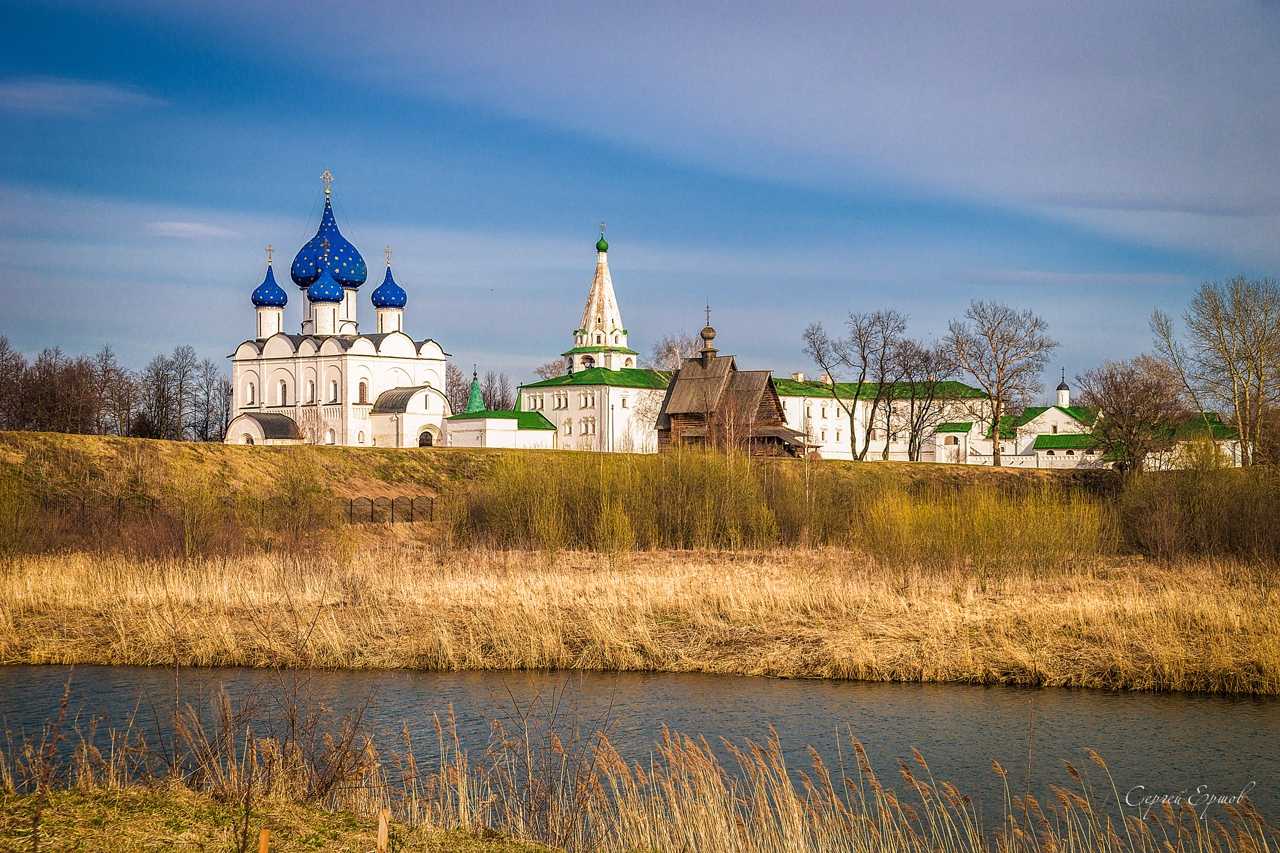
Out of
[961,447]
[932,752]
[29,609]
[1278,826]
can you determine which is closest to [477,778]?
[932,752]

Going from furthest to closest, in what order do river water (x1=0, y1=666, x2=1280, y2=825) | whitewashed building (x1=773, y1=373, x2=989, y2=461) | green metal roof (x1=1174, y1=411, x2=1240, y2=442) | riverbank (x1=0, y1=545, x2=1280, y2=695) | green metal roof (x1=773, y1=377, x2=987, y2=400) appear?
1. whitewashed building (x1=773, y1=373, x2=989, y2=461)
2. green metal roof (x1=773, y1=377, x2=987, y2=400)
3. green metal roof (x1=1174, y1=411, x2=1240, y2=442)
4. riverbank (x1=0, y1=545, x2=1280, y2=695)
5. river water (x1=0, y1=666, x2=1280, y2=825)

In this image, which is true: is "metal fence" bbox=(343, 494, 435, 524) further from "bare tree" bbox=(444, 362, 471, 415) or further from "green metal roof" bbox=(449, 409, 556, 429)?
"bare tree" bbox=(444, 362, 471, 415)

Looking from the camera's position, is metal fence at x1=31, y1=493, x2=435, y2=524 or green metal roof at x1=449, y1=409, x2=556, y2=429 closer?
metal fence at x1=31, y1=493, x2=435, y2=524

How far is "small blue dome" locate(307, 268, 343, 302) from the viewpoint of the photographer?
6359cm

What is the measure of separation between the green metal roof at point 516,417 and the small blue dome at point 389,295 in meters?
6.89

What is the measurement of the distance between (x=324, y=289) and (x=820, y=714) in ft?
178

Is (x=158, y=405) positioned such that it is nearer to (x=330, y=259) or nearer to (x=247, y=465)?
(x=330, y=259)

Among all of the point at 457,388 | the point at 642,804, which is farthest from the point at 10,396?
the point at 642,804

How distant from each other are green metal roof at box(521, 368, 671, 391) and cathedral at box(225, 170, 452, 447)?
9.40 meters

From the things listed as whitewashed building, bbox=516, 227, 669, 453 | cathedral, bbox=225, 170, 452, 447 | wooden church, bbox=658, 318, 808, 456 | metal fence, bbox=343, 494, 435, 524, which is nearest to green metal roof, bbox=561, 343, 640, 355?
whitewashed building, bbox=516, 227, 669, 453

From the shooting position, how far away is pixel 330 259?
209ft

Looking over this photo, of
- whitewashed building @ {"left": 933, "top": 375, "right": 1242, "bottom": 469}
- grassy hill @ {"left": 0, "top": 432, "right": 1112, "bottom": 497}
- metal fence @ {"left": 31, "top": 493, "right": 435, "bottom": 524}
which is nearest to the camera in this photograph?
metal fence @ {"left": 31, "top": 493, "right": 435, "bottom": 524}

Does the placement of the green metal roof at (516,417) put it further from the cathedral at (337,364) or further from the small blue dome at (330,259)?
the small blue dome at (330,259)

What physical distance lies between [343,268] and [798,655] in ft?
171
